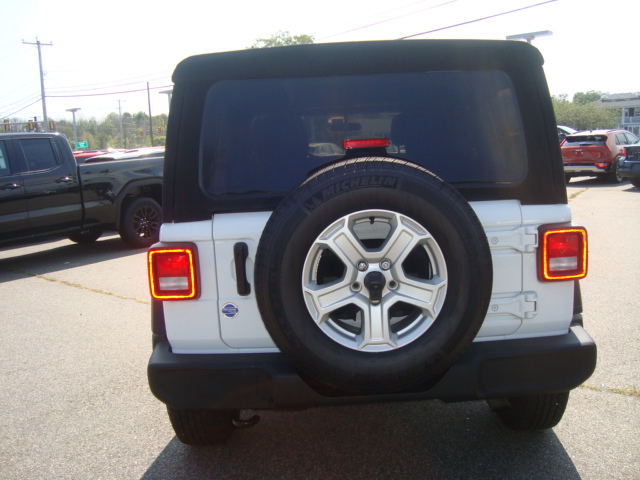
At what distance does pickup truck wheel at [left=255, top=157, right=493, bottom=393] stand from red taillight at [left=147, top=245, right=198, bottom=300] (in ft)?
1.27

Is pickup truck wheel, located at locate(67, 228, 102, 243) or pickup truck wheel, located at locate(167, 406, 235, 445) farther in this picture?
pickup truck wheel, located at locate(67, 228, 102, 243)

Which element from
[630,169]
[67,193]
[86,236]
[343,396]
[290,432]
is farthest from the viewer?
[630,169]

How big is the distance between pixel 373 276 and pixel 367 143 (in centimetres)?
58

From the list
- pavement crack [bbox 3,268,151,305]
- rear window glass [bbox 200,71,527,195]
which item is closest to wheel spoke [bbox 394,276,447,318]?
rear window glass [bbox 200,71,527,195]

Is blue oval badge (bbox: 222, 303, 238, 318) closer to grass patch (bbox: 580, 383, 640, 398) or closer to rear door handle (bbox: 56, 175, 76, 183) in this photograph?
grass patch (bbox: 580, 383, 640, 398)

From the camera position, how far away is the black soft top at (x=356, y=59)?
259 cm

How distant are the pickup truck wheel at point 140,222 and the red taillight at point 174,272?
717 centimetres

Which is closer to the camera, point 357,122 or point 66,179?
point 357,122

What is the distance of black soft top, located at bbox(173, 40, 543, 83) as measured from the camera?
8.50ft

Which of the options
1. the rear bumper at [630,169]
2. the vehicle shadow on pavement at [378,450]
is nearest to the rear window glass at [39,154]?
the vehicle shadow on pavement at [378,450]

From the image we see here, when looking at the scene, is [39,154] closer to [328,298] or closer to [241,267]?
[241,267]

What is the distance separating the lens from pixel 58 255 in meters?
9.71

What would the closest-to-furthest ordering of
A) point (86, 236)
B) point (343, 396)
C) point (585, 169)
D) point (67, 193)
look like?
point (343, 396) → point (67, 193) → point (86, 236) → point (585, 169)

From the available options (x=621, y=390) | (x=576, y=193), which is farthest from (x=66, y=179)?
(x=576, y=193)
